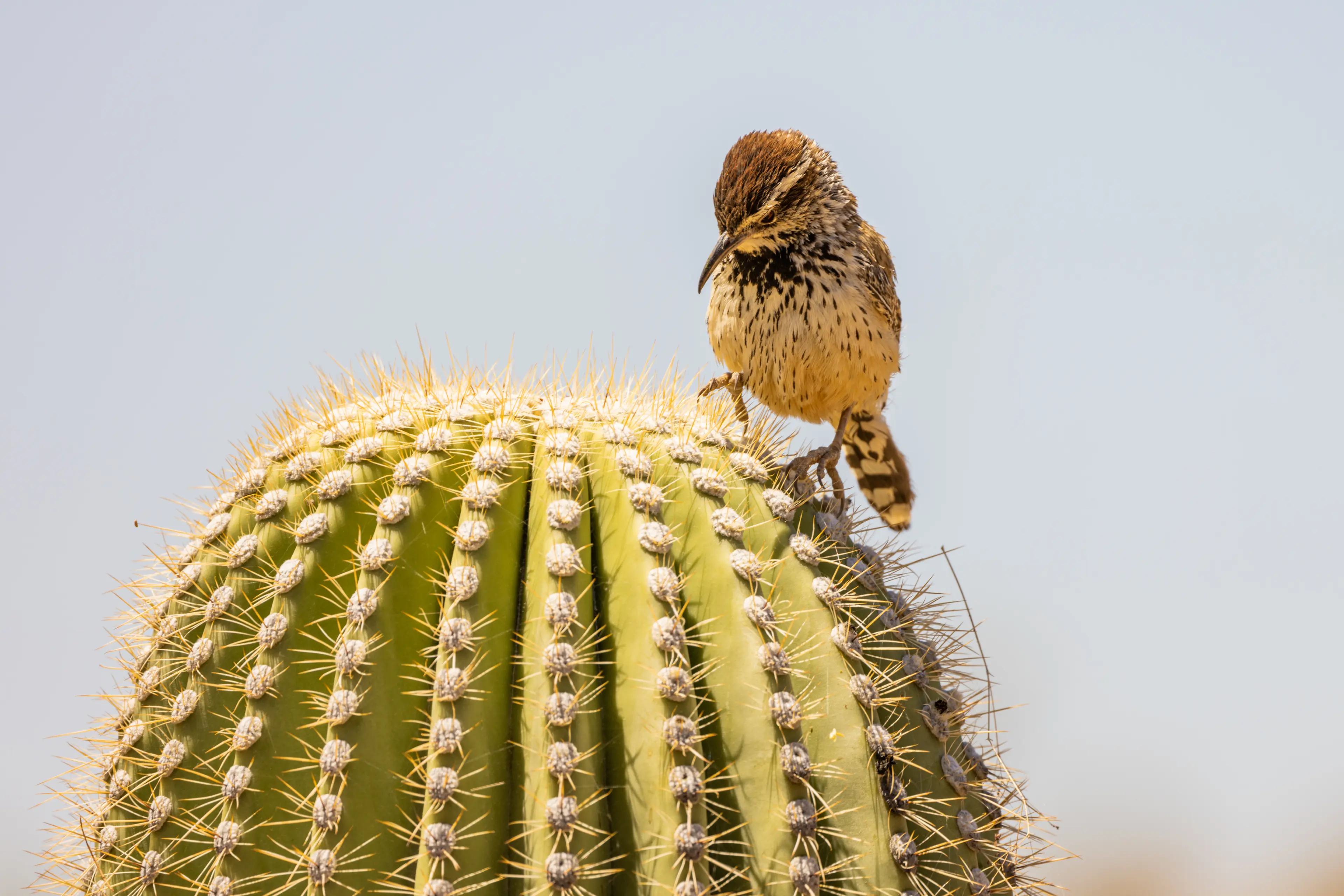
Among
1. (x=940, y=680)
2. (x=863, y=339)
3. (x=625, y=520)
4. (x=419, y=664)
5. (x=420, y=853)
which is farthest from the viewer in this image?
(x=863, y=339)

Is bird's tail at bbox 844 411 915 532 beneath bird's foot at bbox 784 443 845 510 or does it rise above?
above

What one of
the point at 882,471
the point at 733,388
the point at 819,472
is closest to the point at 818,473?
the point at 819,472

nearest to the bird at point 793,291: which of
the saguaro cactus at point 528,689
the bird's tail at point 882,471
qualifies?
the bird's tail at point 882,471

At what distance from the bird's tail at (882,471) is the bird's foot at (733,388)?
0.81m

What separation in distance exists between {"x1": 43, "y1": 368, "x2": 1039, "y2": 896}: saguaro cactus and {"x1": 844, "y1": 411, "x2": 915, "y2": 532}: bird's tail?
1.94 meters

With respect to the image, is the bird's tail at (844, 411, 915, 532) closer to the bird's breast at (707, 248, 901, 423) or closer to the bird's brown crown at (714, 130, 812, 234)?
the bird's breast at (707, 248, 901, 423)

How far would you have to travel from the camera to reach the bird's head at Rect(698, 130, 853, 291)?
346cm

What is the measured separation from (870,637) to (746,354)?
172 centimetres

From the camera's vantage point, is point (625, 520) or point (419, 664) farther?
point (625, 520)

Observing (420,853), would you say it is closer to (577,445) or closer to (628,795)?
(628,795)

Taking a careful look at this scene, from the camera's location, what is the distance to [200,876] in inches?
81.1

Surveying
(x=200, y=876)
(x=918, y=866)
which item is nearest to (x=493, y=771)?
(x=200, y=876)

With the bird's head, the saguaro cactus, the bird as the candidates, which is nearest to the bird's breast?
the bird

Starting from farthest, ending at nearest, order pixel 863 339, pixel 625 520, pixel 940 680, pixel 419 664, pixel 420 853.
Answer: pixel 863 339
pixel 940 680
pixel 625 520
pixel 419 664
pixel 420 853
